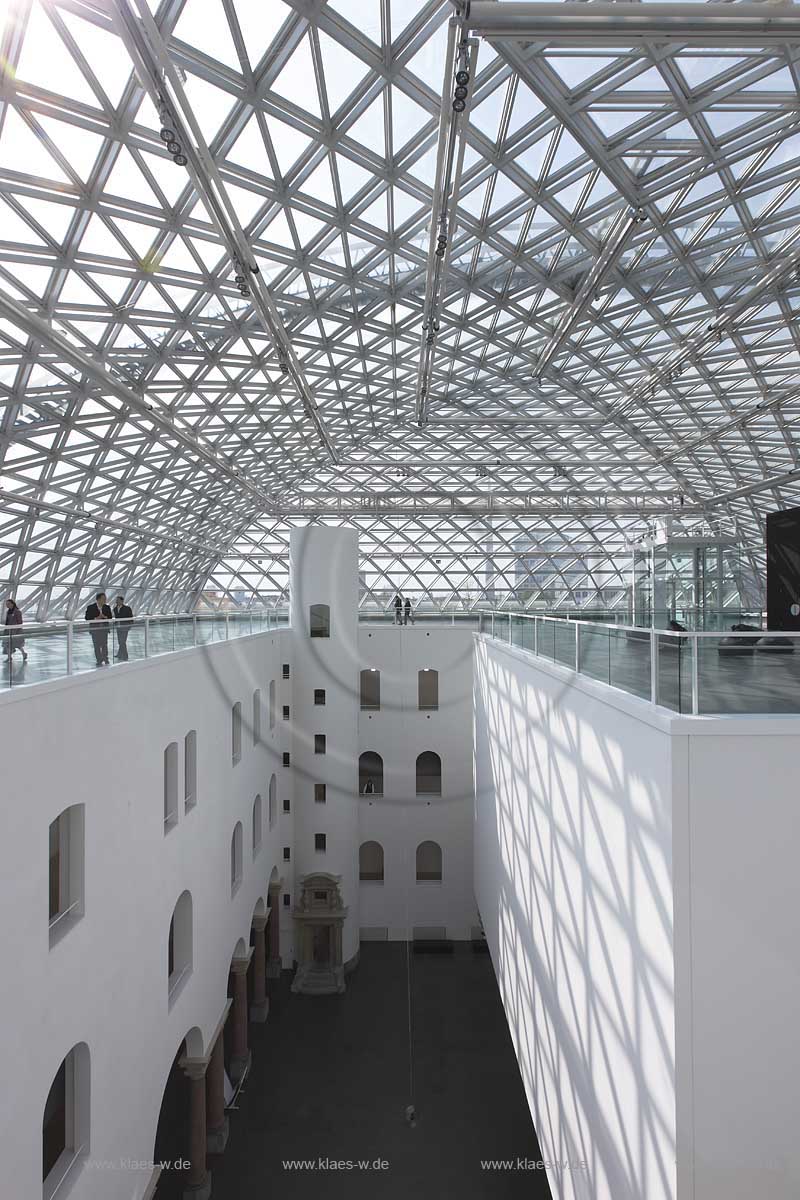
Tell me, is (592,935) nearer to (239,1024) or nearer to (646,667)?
(646,667)

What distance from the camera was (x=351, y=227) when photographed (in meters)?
20.7

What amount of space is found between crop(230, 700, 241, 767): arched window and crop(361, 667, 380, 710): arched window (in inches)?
535

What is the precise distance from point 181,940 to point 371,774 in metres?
20.0

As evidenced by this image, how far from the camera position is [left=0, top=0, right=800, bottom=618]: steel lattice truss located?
13.8 metres

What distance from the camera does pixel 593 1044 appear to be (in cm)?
1061

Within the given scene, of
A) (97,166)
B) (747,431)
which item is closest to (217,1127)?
(97,166)

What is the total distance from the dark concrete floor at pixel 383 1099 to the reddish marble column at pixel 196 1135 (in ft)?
2.23

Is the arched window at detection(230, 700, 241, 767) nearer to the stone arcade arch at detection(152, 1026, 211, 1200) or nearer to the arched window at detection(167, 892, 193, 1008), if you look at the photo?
the arched window at detection(167, 892, 193, 1008)

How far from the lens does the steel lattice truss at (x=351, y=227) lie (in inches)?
545

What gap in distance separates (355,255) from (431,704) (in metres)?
21.9

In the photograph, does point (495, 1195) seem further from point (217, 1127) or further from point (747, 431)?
point (747, 431)

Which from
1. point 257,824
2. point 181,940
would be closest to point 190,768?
point 181,940

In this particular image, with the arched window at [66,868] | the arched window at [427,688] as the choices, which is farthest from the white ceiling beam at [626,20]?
the arched window at [427,688]

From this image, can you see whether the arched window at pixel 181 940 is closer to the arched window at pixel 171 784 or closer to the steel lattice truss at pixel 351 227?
the arched window at pixel 171 784
